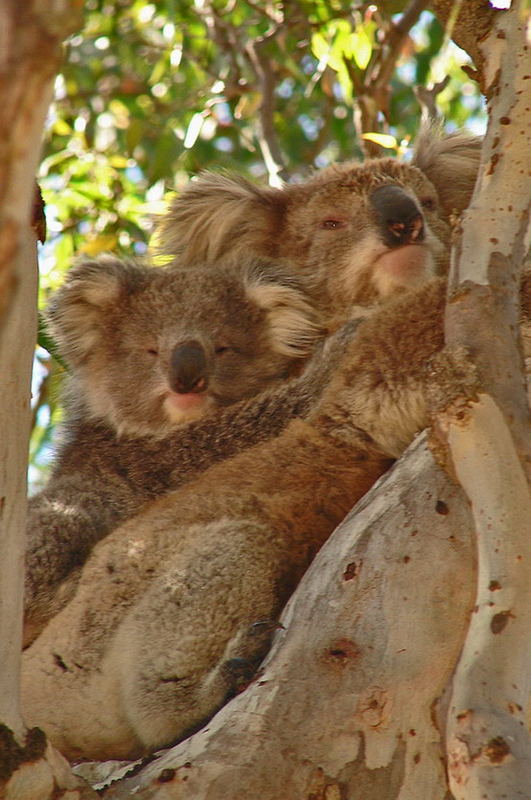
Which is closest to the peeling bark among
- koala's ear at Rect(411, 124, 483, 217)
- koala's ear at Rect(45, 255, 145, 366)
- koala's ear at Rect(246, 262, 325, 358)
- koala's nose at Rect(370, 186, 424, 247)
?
koala's nose at Rect(370, 186, 424, 247)

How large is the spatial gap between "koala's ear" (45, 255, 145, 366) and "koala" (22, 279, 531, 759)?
1.26 m

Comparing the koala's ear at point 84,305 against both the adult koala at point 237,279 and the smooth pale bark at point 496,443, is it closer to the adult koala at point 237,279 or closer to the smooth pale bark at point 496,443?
the adult koala at point 237,279

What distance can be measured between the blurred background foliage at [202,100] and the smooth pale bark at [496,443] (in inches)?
67.0

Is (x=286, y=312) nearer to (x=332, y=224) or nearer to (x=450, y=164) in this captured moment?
(x=332, y=224)

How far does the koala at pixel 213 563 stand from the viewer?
2613mm

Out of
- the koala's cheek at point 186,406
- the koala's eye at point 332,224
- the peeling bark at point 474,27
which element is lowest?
the koala's cheek at point 186,406

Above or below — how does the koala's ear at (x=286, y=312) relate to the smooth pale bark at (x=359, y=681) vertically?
above

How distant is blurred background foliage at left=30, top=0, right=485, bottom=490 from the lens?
5.01 metres

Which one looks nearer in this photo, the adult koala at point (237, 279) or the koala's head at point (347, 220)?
the adult koala at point (237, 279)

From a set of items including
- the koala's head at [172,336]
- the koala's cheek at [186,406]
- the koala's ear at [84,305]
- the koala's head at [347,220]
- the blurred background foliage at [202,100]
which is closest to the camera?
the koala's cheek at [186,406]

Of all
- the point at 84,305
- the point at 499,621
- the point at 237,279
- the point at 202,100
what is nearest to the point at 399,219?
the point at 237,279

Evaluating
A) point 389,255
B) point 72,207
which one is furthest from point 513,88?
point 72,207

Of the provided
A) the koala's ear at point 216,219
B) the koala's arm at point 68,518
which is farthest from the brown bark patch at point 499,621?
the koala's ear at point 216,219

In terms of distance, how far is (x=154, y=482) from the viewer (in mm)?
3320
